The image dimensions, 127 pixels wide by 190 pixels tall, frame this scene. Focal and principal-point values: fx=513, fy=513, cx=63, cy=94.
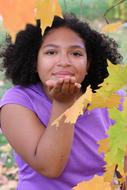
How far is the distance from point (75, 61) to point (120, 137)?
76 centimetres

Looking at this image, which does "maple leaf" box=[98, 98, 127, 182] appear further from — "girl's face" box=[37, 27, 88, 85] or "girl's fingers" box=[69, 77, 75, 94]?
"girl's face" box=[37, 27, 88, 85]

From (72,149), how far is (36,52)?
0.39 metres

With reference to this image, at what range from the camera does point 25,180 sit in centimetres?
185

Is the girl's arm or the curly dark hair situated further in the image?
the curly dark hair

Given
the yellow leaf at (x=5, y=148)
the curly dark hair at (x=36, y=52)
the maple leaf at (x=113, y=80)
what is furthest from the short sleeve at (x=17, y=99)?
the yellow leaf at (x=5, y=148)

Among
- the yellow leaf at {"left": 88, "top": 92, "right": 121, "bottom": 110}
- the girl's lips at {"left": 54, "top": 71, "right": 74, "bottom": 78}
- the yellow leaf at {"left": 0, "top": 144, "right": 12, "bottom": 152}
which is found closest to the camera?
the yellow leaf at {"left": 88, "top": 92, "right": 121, "bottom": 110}

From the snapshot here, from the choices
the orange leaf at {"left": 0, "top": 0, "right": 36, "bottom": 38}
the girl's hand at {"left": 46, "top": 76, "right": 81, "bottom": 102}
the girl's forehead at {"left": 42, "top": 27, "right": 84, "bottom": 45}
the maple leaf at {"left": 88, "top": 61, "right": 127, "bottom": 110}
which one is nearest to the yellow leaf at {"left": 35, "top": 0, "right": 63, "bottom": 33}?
the orange leaf at {"left": 0, "top": 0, "right": 36, "bottom": 38}

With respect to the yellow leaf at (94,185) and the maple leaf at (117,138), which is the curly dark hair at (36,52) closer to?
the yellow leaf at (94,185)

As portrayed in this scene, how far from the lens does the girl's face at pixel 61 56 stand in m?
1.67

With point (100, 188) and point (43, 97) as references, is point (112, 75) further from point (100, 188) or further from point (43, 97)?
point (43, 97)

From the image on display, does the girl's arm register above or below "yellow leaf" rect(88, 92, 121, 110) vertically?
below

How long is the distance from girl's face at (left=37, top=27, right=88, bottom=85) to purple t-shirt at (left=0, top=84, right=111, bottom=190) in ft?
0.36

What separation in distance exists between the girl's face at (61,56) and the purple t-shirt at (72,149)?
4.3 inches

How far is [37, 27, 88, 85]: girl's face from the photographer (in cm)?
167
